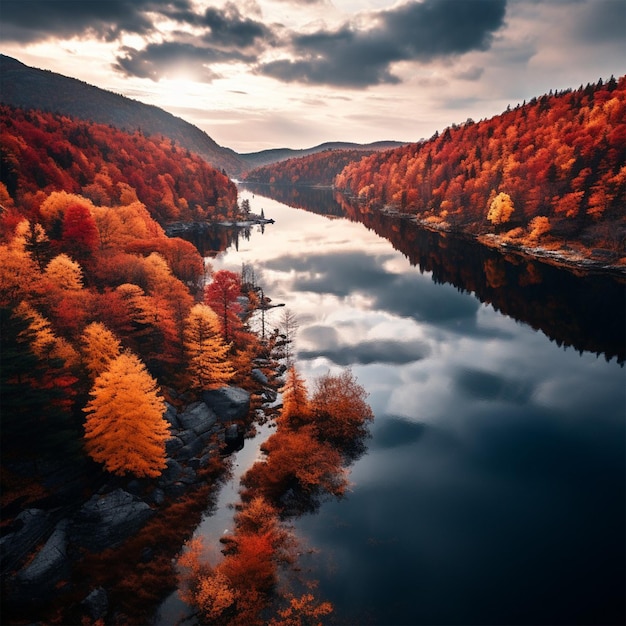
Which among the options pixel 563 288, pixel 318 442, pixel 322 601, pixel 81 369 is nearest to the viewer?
pixel 322 601

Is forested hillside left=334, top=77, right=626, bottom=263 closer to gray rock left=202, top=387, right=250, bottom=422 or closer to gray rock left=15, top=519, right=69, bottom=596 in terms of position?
gray rock left=202, top=387, right=250, bottom=422

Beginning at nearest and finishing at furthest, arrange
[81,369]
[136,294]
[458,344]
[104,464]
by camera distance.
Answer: [104,464]
[81,369]
[136,294]
[458,344]

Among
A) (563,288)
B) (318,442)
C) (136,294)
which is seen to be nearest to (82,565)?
(318,442)

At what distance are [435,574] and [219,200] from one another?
183431mm

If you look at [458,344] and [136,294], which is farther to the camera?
[458,344]

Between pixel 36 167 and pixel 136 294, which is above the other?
pixel 36 167

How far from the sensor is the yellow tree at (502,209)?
120 m

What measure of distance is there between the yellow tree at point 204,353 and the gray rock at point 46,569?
64.0 feet

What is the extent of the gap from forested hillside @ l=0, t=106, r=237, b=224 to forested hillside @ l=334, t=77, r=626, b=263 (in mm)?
99876

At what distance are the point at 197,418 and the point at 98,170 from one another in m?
134

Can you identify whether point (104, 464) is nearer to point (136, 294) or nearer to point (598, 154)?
point (136, 294)

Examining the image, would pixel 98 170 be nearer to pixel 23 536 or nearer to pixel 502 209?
pixel 502 209

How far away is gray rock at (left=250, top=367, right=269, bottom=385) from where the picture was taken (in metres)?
52.6

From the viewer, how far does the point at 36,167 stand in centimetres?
10856
